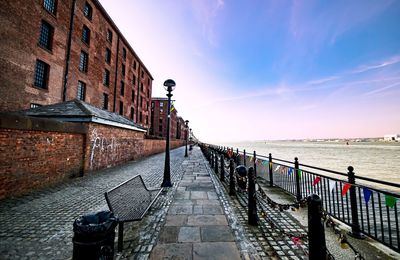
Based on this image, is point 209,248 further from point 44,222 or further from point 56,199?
point 56,199

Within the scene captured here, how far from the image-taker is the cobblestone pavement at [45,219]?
9.79 ft

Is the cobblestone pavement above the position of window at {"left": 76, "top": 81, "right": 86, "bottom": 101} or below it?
below

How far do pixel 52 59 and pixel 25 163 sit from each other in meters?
14.0

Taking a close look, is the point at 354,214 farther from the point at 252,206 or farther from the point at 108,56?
the point at 108,56

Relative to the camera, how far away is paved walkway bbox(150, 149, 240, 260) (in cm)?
292

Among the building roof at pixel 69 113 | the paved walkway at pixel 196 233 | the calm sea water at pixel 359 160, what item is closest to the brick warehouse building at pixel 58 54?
the building roof at pixel 69 113

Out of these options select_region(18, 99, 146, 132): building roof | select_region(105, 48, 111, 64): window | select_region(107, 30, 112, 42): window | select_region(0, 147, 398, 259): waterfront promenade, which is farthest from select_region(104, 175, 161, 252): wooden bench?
select_region(107, 30, 112, 42): window

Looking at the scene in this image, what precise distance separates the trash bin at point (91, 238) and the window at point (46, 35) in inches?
755

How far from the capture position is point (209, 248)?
3.06 meters

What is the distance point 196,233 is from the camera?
11.7ft

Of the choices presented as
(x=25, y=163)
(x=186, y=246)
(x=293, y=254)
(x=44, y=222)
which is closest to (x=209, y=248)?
(x=186, y=246)

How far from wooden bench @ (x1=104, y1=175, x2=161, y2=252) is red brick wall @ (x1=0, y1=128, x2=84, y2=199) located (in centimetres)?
418

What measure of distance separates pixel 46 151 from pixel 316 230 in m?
8.58

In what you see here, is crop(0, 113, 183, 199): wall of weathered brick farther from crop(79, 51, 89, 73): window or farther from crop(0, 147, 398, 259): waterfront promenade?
crop(79, 51, 89, 73): window
